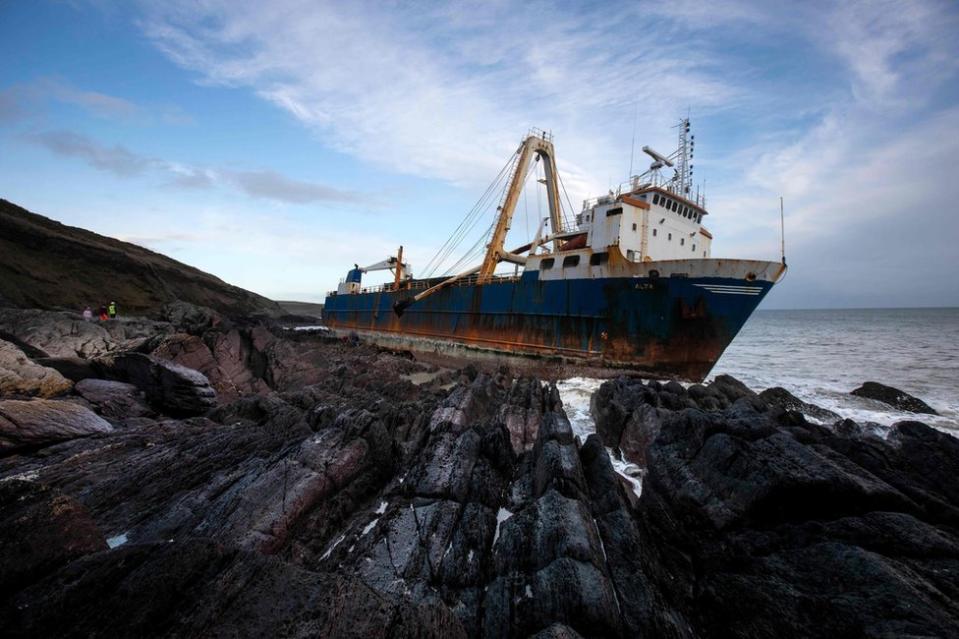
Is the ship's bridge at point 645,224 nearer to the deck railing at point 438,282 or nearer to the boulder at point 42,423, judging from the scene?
the deck railing at point 438,282

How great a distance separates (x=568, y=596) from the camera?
317cm

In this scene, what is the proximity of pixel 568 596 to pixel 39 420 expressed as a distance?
882cm

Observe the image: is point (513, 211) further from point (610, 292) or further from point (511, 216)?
point (610, 292)

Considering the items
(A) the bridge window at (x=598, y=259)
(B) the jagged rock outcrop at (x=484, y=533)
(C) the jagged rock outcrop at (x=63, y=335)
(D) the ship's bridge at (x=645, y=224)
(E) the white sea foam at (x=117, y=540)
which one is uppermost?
(D) the ship's bridge at (x=645, y=224)

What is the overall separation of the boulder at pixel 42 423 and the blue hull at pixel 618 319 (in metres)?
16.3

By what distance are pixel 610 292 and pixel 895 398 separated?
11.2 m

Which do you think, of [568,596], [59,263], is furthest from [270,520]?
[59,263]

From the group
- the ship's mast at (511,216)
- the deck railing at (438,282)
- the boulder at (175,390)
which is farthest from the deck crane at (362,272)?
the boulder at (175,390)

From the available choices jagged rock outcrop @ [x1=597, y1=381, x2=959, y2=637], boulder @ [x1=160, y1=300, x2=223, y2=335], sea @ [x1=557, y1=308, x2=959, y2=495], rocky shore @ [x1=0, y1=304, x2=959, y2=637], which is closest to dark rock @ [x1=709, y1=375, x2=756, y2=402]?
sea @ [x1=557, y1=308, x2=959, y2=495]

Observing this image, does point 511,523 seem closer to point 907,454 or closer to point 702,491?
point 702,491

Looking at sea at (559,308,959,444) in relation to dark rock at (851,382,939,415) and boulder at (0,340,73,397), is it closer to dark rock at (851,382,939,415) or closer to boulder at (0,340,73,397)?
dark rock at (851,382,939,415)

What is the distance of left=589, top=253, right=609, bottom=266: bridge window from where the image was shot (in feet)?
57.7

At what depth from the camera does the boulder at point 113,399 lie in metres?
8.36

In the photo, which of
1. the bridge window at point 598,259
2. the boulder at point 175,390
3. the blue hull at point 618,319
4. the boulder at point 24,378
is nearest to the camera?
the boulder at point 24,378
